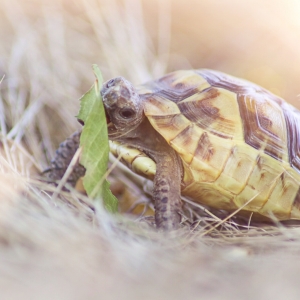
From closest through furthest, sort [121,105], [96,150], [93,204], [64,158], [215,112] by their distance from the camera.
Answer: [93,204]
[96,150]
[121,105]
[215,112]
[64,158]

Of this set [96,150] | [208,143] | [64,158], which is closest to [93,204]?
Answer: [96,150]

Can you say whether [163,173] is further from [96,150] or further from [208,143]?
[96,150]

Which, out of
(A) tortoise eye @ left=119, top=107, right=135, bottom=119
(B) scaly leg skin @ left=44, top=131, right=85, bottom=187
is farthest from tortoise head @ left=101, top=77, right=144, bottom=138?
(B) scaly leg skin @ left=44, top=131, right=85, bottom=187

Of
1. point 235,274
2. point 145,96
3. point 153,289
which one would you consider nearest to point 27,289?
point 153,289

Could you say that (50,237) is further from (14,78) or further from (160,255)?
(14,78)

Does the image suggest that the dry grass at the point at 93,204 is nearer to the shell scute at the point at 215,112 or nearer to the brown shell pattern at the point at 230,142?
the brown shell pattern at the point at 230,142
